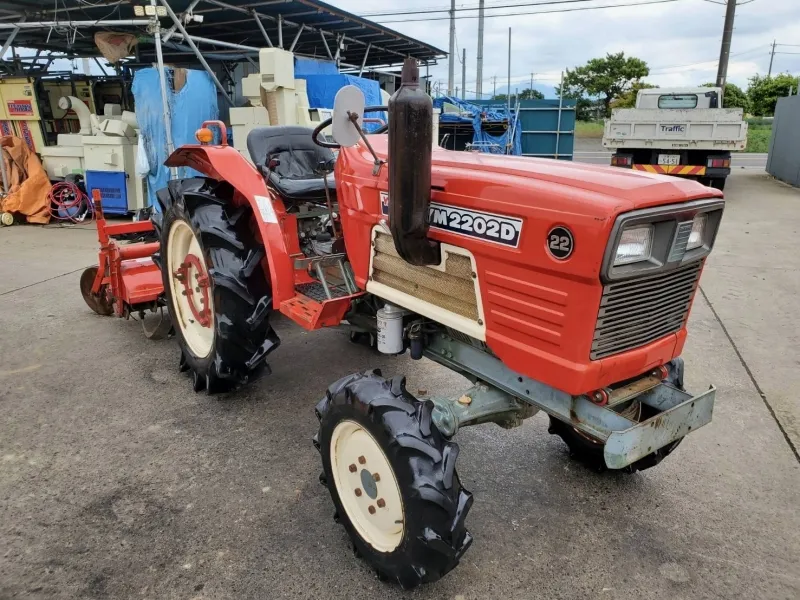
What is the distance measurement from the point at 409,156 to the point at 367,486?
107 centimetres

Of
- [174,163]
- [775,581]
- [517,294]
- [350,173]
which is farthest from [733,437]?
[174,163]

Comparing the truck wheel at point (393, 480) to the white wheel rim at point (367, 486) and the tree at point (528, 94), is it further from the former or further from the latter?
the tree at point (528, 94)

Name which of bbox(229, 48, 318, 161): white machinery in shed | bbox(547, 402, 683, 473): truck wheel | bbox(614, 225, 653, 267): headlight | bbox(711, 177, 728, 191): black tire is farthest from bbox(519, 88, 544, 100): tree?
bbox(614, 225, 653, 267): headlight

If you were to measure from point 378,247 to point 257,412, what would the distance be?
1292 mm

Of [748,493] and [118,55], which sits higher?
[118,55]

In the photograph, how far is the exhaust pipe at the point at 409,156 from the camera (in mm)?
1602

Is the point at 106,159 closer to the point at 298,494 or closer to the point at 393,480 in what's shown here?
the point at 298,494

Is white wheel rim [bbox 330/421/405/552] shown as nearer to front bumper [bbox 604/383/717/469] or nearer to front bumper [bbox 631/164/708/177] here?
front bumper [bbox 604/383/717/469]

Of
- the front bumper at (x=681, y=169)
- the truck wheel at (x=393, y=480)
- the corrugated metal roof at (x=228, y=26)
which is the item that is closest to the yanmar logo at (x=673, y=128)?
the front bumper at (x=681, y=169)

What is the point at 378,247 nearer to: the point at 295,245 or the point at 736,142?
the point at 295,245

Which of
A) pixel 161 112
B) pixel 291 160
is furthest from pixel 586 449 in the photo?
pixel 161 112

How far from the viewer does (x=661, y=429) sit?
1.82m

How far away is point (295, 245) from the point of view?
3.08 m

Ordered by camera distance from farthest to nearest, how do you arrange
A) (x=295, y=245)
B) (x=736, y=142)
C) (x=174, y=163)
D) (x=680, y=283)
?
(x=736, y=142), (x=174, y=163), (x=295, y=245), (x=680, y=283)
